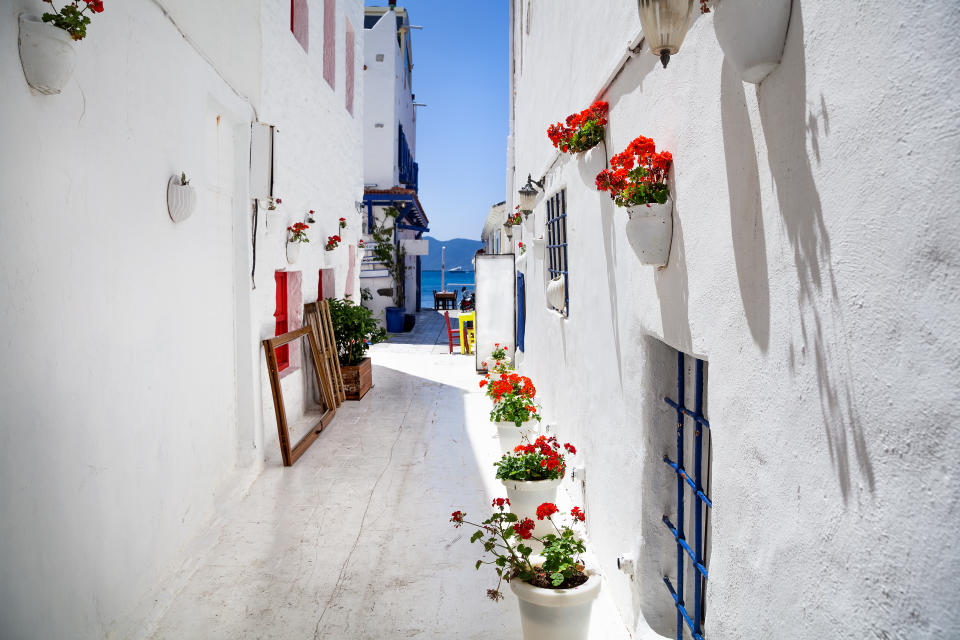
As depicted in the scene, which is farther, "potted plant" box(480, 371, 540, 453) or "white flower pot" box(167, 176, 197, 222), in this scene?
"potted plant" box(480, 371, 540, 453)

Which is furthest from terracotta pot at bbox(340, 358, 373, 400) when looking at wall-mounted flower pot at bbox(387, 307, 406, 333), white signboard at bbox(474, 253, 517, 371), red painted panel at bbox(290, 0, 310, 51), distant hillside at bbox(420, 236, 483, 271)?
distant hillside at bbox(420, 236, 483, 271)

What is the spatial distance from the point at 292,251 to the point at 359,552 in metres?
4.07

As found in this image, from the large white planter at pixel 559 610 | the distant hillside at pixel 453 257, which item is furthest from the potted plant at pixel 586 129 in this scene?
the distant hillside at pixel 453 257

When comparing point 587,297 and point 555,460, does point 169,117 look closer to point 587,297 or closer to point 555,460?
point 587,297

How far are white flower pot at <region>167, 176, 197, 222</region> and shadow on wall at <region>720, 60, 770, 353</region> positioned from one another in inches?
141

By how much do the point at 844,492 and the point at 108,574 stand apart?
3.46m

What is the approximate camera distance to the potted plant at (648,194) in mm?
2484

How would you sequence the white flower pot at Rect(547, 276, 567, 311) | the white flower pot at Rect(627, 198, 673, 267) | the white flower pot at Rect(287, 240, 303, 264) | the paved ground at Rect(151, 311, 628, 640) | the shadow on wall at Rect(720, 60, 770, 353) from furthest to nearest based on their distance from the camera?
the white flower pot at Rect(287, 240, 303, 264), the white flower pot at Rect(547, 276, 567, 311), the paved ground at Rect(151, 311, 628, 640), the white flower pot at Rect(627, 198, 673, 267), the shadow on wall at Rect(720, 60, 770, 353)

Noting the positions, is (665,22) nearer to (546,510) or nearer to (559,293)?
(546,510)

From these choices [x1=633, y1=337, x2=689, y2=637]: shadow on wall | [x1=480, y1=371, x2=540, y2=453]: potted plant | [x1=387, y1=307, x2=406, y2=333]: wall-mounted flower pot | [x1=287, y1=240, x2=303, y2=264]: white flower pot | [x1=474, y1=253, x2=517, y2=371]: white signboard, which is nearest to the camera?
[x1=633, y1=337, x2=689, y2=637]: shadow on wall

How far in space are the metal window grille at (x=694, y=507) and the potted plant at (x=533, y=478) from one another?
5.56 ft

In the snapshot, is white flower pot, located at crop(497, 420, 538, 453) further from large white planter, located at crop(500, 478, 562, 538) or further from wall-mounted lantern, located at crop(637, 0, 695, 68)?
wall-mounted lantern, located at crop(637, 0, 695, 68)

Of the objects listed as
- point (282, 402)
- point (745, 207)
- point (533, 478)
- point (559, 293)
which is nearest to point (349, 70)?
point (282, 402)

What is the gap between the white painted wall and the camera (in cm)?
103
